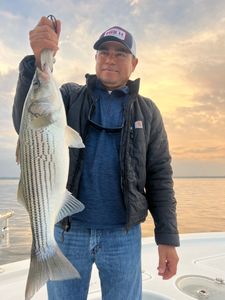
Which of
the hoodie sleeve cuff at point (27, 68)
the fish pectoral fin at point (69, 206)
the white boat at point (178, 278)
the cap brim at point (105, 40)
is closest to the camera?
the fish pectoral fin at point (69, 206)

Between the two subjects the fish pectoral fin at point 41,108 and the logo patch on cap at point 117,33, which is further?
the logo patch on cap at point 117,33

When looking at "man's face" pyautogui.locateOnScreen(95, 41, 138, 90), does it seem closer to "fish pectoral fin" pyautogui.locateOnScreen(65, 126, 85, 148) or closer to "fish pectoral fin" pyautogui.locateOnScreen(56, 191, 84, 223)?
"fish pectoral fin" pyautogui.locateOnScreen(65, 126, 85, 148)

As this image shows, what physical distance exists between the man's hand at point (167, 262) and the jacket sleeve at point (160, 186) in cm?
6

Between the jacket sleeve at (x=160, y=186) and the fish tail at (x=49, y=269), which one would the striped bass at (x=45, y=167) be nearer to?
the fish tail at (x=49, y=269)

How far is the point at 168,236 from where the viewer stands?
2.97 metres

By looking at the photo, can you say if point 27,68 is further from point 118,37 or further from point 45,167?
point 118,37

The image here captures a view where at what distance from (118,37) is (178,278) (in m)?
3.09

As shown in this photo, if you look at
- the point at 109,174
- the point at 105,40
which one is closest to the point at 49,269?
the point at 109,174

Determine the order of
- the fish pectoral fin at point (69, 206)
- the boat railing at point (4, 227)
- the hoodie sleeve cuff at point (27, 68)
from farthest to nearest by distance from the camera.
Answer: the boat railing at point (4, 227) → the hoodie sleeve cuff at point (27, 68) → the fish pectoral fin at point (69, 206)

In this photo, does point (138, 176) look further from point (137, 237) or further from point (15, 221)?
point (15, 221)

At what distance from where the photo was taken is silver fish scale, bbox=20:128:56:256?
222cm

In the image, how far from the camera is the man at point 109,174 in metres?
2.69

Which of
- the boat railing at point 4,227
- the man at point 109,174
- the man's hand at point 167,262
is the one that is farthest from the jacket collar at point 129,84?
the boat railing at point 4,227

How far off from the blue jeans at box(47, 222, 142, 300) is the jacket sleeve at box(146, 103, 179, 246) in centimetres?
30
